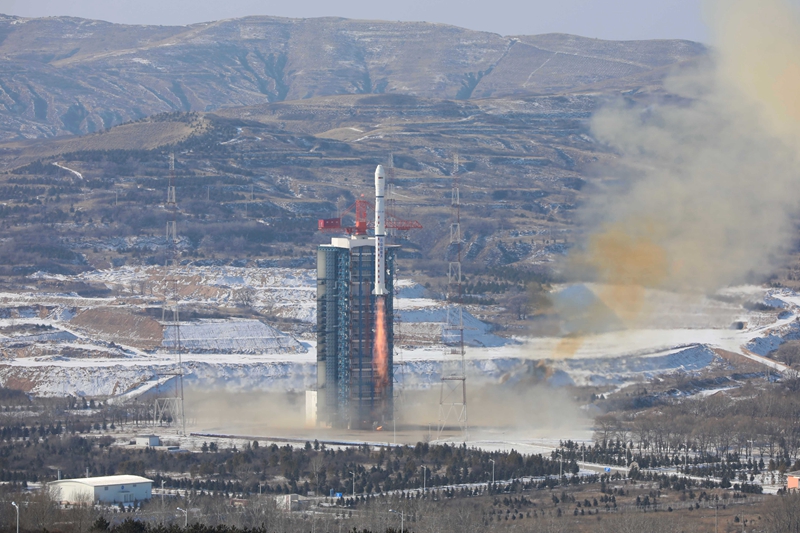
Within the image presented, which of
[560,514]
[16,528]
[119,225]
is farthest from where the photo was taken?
[119,225]

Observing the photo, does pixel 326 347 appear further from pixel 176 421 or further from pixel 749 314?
pixel 749 314

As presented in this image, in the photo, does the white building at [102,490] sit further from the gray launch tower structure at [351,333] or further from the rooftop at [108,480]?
the gray launch tower structure at [351,333]

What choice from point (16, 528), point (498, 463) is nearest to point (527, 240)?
point (498, 463)

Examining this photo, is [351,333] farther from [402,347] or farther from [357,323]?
[402,347]

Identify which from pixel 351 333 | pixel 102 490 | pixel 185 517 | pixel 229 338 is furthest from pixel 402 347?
pixel 185 517

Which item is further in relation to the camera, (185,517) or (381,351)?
(381,351)

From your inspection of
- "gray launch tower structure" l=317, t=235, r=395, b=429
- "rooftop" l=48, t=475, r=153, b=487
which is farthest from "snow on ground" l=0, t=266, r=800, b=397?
"rooftop" l=48, t=475, r=153, b=487
